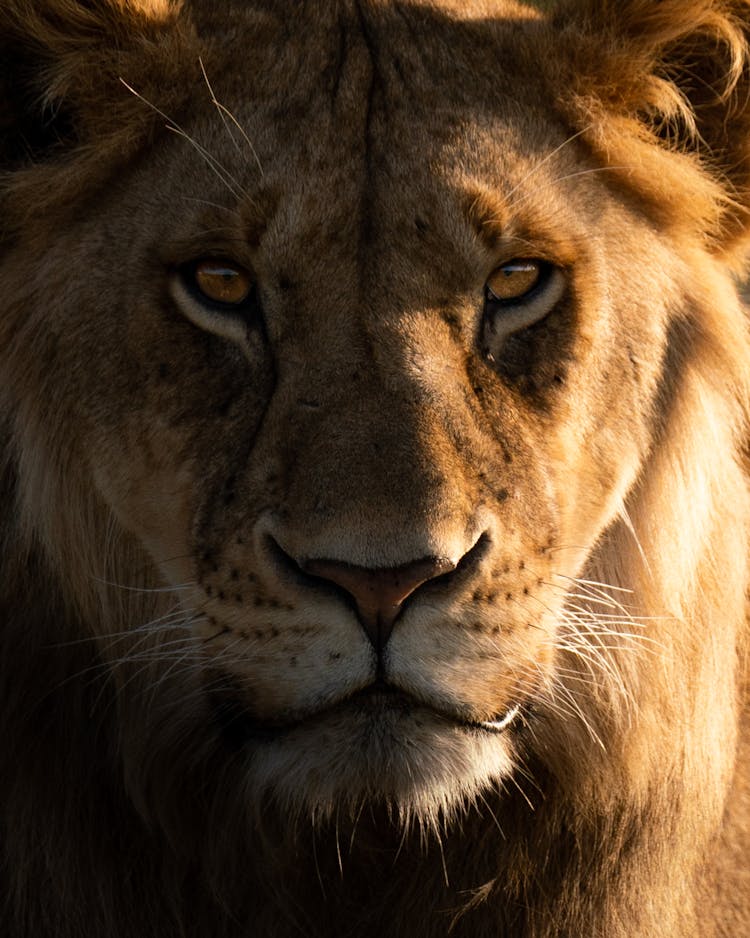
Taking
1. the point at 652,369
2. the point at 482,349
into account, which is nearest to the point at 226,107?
the point at 482,349

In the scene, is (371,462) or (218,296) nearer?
(371,462)

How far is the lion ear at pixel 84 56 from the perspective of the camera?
2.47m

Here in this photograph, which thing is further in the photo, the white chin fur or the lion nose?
the white chin fur

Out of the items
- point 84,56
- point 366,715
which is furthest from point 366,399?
point 84,56

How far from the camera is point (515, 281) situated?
2.44 m

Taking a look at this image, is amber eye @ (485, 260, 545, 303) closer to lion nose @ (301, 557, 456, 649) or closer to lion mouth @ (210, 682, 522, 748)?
lion nose @ (301, 557, 456, 649)

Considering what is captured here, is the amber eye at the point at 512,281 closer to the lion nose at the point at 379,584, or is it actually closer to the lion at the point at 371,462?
the lion at the point at 371,462

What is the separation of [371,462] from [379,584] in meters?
0.22

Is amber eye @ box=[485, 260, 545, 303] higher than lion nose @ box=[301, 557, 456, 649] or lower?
higher

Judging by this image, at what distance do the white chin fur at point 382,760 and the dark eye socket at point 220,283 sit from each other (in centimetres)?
77

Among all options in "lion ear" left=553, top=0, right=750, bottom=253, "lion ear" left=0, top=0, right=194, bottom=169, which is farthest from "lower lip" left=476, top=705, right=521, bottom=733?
"lion ear" left=0, top=0, right=194, bottom=169

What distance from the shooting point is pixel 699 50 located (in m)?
2.67

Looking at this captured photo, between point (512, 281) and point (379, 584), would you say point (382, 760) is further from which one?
point (512, 281)

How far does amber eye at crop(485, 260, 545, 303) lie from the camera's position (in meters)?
2.42
